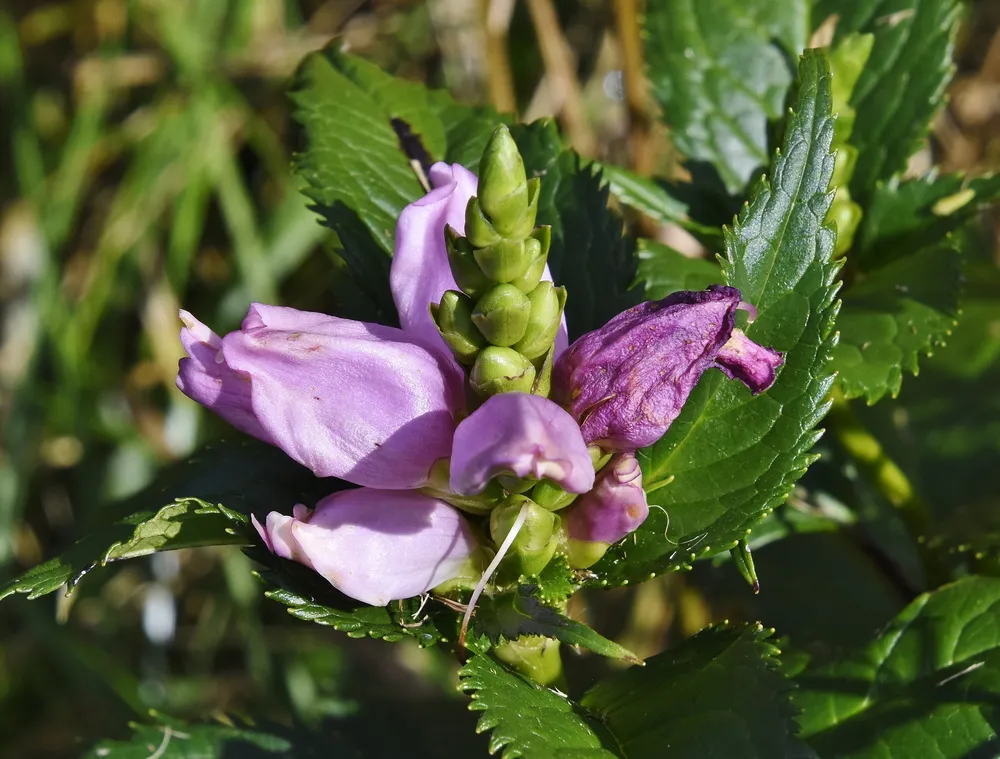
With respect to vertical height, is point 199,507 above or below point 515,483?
below

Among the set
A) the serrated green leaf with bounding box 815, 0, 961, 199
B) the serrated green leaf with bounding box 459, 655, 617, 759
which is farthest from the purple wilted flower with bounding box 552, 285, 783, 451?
the serrated green leaf with bounding box 815, 0, 961, 199

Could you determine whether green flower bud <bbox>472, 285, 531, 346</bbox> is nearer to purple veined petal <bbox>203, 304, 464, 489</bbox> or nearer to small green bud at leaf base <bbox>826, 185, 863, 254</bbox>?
purple veined petal <bbox>203, 304, 464, 489</bbox>

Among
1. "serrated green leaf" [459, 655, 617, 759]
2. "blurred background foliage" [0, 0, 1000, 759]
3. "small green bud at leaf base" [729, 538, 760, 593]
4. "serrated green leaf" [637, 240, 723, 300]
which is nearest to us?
"serrated green leaf" [459, 655, 617, 759]

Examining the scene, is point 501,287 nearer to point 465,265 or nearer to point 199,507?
point 465,265

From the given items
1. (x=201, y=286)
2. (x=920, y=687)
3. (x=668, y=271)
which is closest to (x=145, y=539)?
(x=668, y=271)

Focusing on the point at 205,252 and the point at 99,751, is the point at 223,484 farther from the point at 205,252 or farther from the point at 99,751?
the point at 205,252
